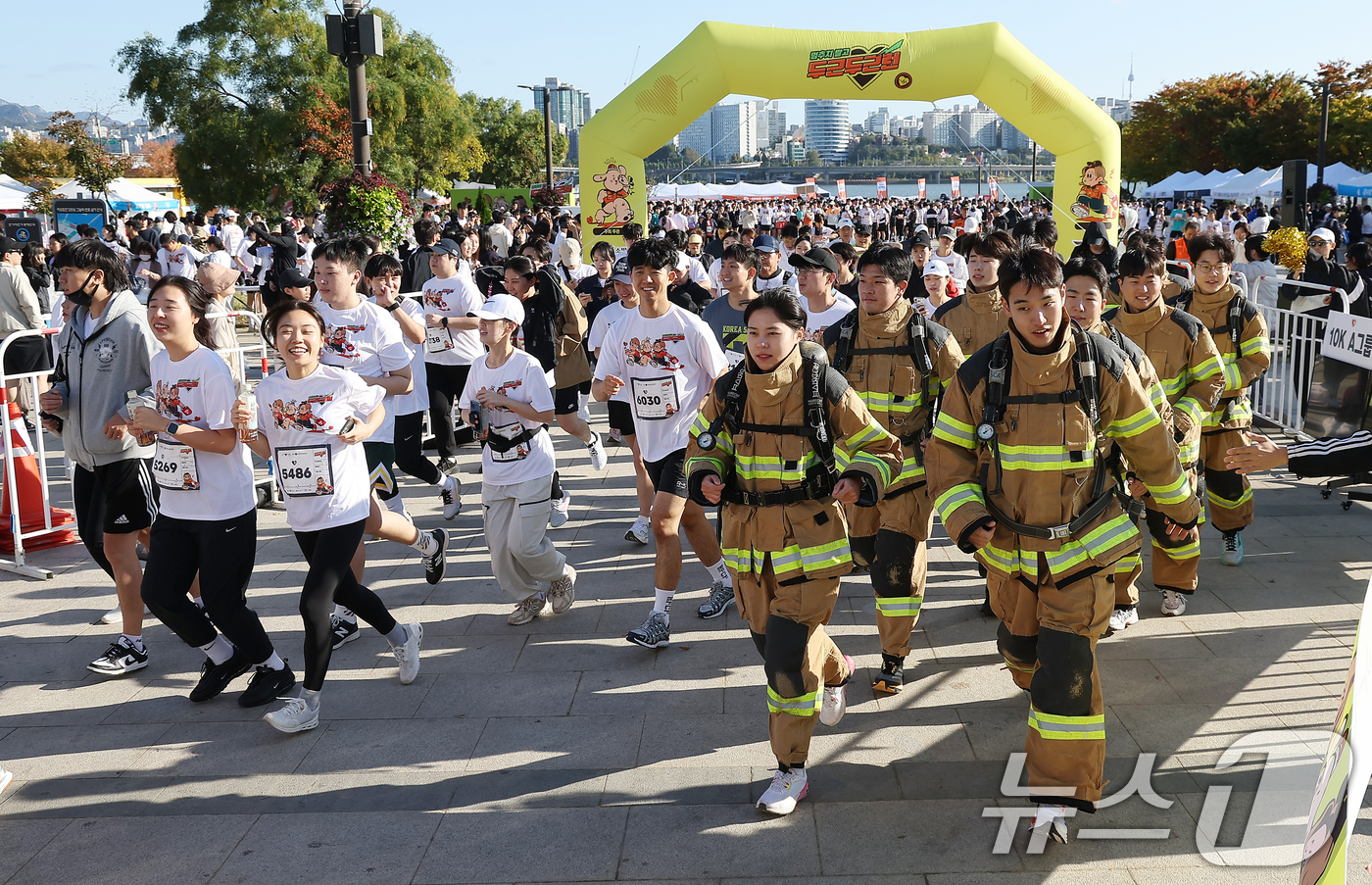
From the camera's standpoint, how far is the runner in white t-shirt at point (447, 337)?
8609mm

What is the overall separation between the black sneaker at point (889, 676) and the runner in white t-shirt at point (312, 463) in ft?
8.10

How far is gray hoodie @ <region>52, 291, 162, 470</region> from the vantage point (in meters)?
5.39

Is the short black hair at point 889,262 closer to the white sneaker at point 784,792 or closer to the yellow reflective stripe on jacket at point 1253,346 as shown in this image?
the white sneaker at point 784,792

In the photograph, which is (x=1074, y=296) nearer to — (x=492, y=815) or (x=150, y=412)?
(x=492, y=815)

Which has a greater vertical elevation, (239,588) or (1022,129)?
(1022,129)

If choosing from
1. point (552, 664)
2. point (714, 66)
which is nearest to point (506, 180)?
point (714, 66)

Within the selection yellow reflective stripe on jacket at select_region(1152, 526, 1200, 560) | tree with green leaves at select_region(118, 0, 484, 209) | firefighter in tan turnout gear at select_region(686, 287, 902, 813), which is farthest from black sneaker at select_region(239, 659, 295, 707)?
tree with green leaves at select_region(118, 0, 484, 209)

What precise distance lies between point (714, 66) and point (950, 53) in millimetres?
3806

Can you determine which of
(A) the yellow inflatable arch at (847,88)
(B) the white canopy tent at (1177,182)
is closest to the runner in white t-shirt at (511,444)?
(A) the yellow inflatable arch at (847,88)

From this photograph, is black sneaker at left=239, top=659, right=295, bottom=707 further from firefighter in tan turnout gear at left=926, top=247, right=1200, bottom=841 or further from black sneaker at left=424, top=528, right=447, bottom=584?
firefighter in tan turnout gear at left=926, top=247, right=1200, bottom=841

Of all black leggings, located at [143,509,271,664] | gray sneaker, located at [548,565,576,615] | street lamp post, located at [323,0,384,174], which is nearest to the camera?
black leggings, located at [143,509,271,664]

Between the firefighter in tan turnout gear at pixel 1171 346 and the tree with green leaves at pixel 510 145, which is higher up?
the tree with green leaves at pixel 510 145

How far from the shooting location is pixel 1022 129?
60.3ft

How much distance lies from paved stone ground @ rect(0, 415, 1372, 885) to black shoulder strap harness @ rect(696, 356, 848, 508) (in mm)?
1128
